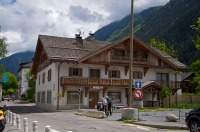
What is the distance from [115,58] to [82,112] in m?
13.2

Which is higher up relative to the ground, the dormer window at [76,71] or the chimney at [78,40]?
the chimney at [78,40]

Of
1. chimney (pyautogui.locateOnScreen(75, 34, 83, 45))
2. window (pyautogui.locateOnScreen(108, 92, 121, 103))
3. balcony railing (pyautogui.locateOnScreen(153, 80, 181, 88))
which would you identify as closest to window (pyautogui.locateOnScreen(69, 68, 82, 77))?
window (pyautogui.locateOnScreen(108, 92, 121, 103))

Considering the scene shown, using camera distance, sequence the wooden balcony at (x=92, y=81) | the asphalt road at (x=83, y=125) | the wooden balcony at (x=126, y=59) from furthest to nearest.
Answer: the wooden balcony at (x=126, y=59) → the wooden balcony at (x=92, y=81) → the asphalt road at (x=83, y=125)

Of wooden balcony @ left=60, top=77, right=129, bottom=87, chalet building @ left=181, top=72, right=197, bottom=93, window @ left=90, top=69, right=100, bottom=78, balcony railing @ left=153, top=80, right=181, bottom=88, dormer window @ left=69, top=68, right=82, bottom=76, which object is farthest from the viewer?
chalet building @ left=181, top=72, right=197, bottom=93

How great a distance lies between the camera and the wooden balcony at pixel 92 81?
112 ft

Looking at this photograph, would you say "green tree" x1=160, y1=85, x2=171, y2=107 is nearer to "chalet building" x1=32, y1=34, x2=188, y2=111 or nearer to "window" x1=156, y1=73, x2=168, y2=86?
"chalet building" x1=32, y1=34, x2=188, y2=111

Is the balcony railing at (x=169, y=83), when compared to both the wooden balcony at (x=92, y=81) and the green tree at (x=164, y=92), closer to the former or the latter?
the green tree at (x=164, y=92)

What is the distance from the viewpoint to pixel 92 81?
35750mm

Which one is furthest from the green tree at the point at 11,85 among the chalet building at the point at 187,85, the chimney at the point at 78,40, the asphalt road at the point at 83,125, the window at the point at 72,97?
the asphalt road at the point at 83,125

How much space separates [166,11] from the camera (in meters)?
134

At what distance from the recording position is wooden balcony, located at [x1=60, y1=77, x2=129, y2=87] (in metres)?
34.2

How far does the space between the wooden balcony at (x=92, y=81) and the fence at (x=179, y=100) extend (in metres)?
6.02

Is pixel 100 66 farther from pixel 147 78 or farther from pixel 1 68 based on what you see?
pixel 1 68

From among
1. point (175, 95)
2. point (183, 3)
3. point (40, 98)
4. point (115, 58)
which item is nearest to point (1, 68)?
point (40, 98)
